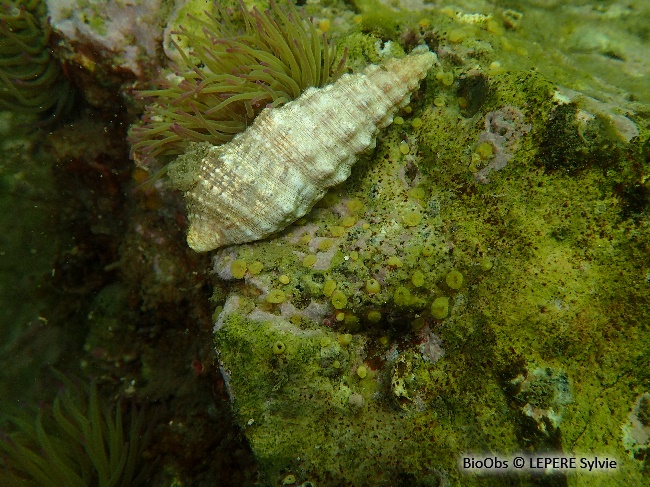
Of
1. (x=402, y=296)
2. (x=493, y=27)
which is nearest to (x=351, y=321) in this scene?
(x=402, y=296)

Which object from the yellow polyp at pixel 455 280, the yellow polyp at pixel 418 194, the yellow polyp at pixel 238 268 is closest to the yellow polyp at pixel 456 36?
the yellow polyp at pixel 418 194

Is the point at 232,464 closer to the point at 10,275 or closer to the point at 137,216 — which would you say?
the point at 137,216

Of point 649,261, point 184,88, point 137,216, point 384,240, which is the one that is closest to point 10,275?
point 137,216

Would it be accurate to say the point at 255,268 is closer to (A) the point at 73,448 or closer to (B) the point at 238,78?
(B) the point at 238,78

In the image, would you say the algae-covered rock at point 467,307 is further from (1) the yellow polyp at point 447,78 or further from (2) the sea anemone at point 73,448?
(2) the sea anemone at point 73,448

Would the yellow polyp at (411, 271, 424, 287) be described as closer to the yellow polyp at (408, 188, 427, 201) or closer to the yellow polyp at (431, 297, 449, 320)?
the yellow polyp at (431, 297, 449, 320)

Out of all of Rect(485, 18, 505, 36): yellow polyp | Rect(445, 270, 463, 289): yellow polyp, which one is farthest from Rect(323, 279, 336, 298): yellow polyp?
Rect(485, 18, 505, 36): yellow polyp
